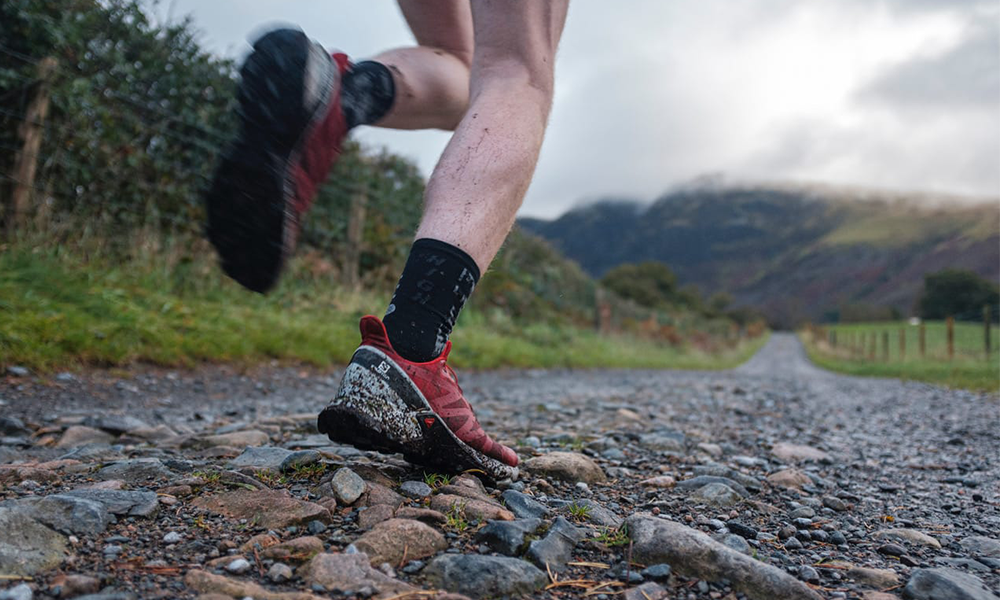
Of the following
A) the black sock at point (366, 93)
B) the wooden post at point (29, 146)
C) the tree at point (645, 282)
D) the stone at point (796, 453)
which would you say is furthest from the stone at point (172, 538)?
→ the tree at point (645, 282)

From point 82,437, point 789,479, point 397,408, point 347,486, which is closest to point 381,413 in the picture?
point 397,408

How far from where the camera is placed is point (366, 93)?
160 cm

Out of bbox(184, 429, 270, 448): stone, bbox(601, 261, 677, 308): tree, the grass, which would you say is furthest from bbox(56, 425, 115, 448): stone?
bbox(601, 261, 677, 308): tree

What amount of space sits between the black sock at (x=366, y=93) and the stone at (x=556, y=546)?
1105 mm

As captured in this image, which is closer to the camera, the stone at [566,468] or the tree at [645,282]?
the stone at [566,468]

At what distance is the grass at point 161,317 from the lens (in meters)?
3.37

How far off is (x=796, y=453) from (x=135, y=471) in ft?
7.38

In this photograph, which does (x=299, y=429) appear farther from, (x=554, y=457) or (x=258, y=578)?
(x=258, y=578)

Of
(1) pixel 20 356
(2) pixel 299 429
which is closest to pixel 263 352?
(1) pixel 20 356

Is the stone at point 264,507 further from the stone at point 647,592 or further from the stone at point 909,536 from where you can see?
the stone at point 909,536

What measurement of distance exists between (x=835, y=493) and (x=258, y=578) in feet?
5.32

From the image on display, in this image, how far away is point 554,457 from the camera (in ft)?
5.57

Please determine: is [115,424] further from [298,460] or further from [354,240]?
[354,240]

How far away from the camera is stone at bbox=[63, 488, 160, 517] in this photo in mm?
1113
